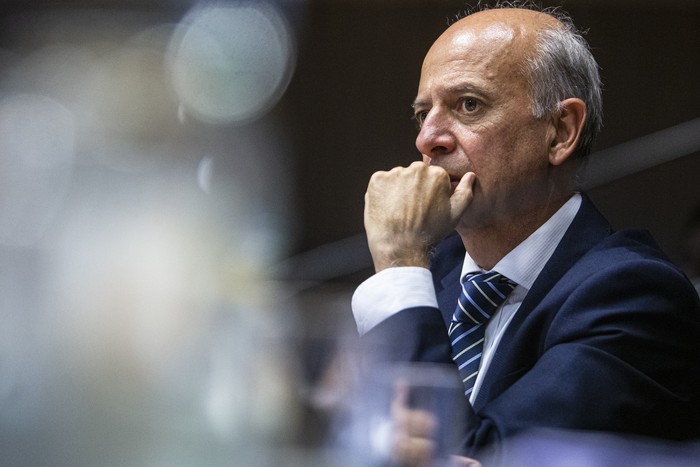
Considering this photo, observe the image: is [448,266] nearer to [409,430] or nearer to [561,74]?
[561,74]

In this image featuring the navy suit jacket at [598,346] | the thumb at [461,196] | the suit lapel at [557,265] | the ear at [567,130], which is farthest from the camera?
the ear at [567,130]

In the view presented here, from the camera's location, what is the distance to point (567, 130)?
131 cm

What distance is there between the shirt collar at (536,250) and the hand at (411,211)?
108 mm

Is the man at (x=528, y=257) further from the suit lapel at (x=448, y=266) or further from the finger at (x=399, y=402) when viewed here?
the finger at (x=399, y=402)

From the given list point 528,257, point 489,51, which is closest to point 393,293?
point 528,257

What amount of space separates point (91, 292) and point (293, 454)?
17cm

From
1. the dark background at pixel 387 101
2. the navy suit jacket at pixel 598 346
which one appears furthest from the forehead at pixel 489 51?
the dark background at pixel 387 101

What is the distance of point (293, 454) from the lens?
0.47 m

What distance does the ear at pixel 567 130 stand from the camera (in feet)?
4.28

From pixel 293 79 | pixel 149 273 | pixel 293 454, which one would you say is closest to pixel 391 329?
pixel 149 273

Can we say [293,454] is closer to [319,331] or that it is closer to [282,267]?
[319,331]

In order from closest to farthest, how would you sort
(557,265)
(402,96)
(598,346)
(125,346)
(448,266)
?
(125,346) → (598,346) → (557,265) → (448,266) → (402,96)

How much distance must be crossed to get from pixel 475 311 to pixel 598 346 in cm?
A: 24

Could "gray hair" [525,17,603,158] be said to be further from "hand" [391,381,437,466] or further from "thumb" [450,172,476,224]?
"hand" [391,381,437,466]
